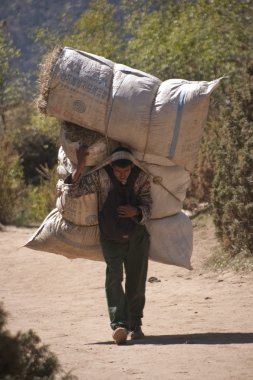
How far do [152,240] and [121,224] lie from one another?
0.50 metres

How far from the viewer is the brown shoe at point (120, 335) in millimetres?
7930

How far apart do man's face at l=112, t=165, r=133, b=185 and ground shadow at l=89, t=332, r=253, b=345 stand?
123cm

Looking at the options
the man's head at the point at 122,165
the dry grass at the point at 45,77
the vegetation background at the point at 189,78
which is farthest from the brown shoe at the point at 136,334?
the vegetation background at the point at 189,78

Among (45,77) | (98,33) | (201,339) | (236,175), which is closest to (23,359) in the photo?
(201,339)

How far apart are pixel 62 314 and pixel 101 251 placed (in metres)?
1.73

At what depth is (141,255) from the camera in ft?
27.4

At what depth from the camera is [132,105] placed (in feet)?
26.9

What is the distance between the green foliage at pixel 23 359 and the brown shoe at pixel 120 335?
2.76m

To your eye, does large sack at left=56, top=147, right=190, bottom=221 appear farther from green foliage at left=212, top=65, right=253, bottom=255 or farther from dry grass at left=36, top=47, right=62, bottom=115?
green foliage at left=212, top=65, right=253, bottom=255

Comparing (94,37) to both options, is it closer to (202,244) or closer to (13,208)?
(13,208)

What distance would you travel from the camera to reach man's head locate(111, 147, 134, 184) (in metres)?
8.08

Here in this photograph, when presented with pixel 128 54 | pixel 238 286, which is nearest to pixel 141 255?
pixel 238 286

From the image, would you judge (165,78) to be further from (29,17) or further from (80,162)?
(29,17)

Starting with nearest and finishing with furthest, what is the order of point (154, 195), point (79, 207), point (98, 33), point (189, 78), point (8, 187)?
point (79, 207)
point (154, 195)
point (8, 187)
point (189, 78)
point (98, 33)
